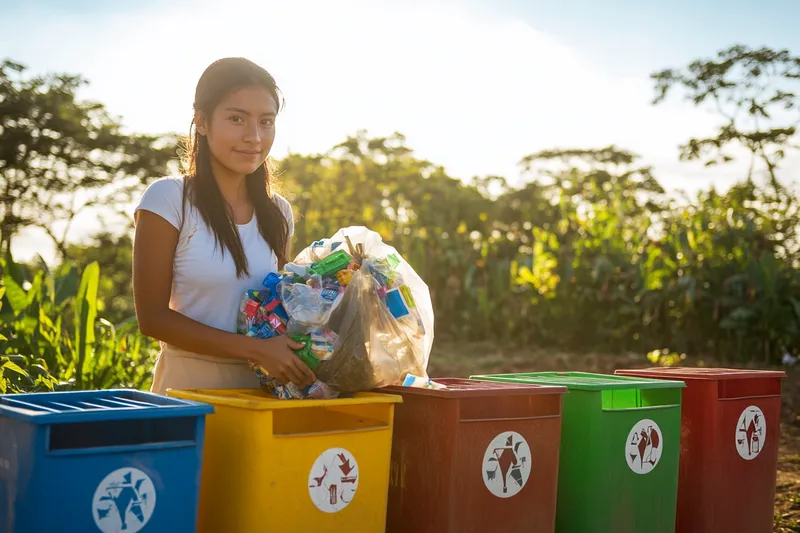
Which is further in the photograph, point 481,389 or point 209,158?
point 209,158

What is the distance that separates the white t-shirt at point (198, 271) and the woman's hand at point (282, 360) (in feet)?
0.89

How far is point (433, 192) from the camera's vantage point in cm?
1491

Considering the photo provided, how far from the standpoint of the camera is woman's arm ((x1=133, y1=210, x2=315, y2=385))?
2.57 metres

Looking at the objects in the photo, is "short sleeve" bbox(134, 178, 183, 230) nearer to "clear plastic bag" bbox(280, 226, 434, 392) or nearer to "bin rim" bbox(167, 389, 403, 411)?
"clear plastic bag" bbox(280, 226, 434, 392)

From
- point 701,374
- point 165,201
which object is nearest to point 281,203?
point 165,201

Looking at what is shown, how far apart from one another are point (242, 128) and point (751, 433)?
2318mm

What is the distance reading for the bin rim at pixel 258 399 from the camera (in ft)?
7.88

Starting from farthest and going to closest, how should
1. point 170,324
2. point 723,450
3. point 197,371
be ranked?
point 723,450, point 197,371, point 170,324

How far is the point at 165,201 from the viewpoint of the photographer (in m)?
2.75

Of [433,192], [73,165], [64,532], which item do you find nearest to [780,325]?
[433,192]

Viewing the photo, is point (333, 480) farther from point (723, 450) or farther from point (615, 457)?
point (723, 450)

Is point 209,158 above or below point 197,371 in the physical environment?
above

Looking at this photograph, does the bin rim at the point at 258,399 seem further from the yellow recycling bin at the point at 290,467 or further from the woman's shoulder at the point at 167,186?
the woman's shoulder at the point at 167,186

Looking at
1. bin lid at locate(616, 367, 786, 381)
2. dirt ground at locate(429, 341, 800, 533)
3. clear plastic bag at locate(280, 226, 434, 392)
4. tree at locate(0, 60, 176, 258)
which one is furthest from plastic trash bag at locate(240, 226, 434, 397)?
tree at locate(0, 60, 176, 258)
